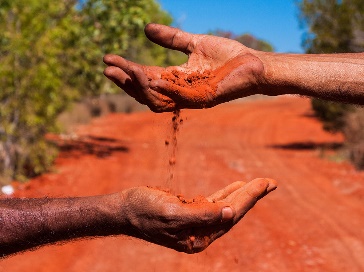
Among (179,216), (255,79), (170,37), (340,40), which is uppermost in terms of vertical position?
(340,40)

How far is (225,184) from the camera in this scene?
9.91 meters

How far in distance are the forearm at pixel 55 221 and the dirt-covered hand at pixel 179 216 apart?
82 mm

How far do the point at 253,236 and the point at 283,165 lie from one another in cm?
550

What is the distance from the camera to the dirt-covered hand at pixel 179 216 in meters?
2.26

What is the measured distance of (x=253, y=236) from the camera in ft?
23.1

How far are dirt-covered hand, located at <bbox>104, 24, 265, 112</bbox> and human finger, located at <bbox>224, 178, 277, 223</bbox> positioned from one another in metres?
0.49

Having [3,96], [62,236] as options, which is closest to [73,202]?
[62,236]

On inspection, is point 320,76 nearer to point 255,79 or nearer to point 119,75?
point 255,79

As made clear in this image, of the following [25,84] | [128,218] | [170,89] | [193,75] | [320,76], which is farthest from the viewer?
[25,84]

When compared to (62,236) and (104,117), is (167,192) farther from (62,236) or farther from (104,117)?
(104,117)

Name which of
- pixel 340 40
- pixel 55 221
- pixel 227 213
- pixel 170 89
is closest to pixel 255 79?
pixel 170 89

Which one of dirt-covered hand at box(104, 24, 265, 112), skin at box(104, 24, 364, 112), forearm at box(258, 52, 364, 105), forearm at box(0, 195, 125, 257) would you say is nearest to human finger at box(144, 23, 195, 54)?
dirt-covered hand at box(104, 24, 265, 112)

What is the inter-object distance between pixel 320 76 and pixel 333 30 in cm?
1165

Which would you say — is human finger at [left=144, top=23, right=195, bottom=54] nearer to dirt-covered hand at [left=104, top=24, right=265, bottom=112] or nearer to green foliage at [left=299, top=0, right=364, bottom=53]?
dirt-covered hand at [left=104, top=24, right=265, bottom=112]
